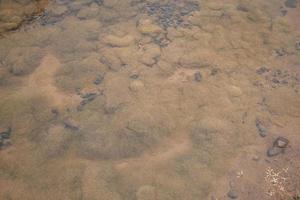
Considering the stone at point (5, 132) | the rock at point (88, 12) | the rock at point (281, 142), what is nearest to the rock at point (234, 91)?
the rock at point (281, 142)

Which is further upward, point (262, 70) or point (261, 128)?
point (262, 70)

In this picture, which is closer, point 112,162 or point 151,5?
point 112,162

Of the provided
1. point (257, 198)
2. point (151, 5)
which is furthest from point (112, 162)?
point (151, 5)

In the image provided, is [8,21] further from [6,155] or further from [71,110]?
[6,155]

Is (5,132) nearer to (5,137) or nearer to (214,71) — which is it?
(5,137)

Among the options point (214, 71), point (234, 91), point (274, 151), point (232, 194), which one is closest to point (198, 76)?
point (214, 71)

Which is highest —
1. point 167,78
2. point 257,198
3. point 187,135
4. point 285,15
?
point 285,15

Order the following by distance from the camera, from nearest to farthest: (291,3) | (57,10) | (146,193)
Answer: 1. (146,193)
2. (57,10)
3. (291,3)

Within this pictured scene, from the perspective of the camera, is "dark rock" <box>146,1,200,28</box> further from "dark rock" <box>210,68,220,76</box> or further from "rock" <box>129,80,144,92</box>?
"rock" <box>129,80,144,92</box>
